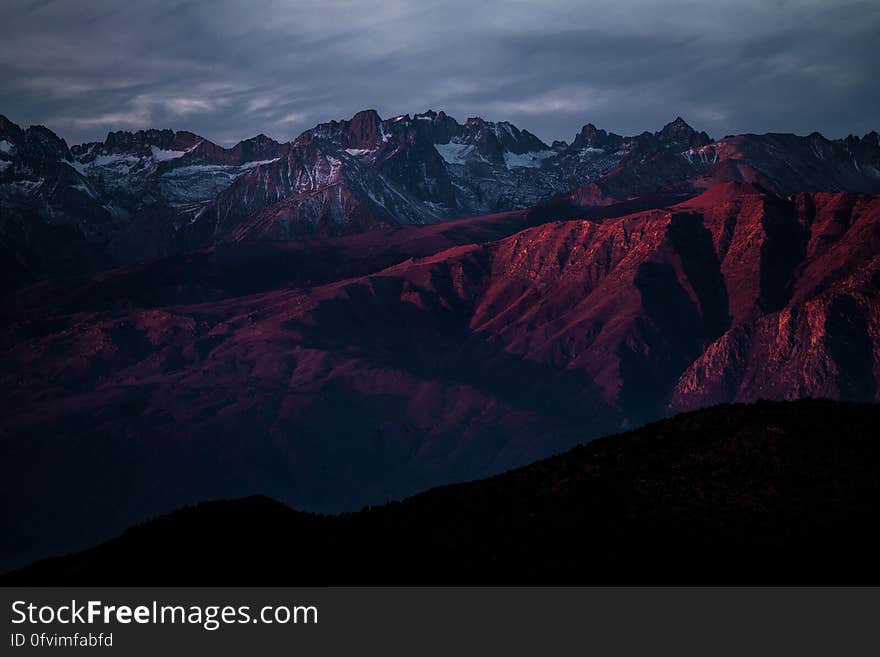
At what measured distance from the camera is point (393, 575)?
75062 mm

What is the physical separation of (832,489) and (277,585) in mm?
35566

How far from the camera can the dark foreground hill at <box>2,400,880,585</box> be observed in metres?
73.2

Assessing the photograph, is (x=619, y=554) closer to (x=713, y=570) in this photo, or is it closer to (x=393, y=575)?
(x=713, y=570)

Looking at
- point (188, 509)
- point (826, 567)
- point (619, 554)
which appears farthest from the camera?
point (188, 509)

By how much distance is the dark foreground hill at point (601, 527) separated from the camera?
240 feet

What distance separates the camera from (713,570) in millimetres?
71688

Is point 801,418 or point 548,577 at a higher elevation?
point 801,418

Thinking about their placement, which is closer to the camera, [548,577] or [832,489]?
[548,577]

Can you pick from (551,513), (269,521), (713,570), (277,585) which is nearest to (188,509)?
→ (269,521)

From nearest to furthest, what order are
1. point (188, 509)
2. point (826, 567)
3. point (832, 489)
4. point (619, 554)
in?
1. point (826, 567)
2. point (619, 554)
3. point (832, 489)
4. point (188, 509)

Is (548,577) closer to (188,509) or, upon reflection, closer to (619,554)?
(619,554)

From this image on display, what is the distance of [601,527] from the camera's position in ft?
260

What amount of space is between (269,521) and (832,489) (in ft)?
121

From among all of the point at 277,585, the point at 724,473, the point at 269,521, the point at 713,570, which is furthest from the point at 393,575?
the point at 724,473
